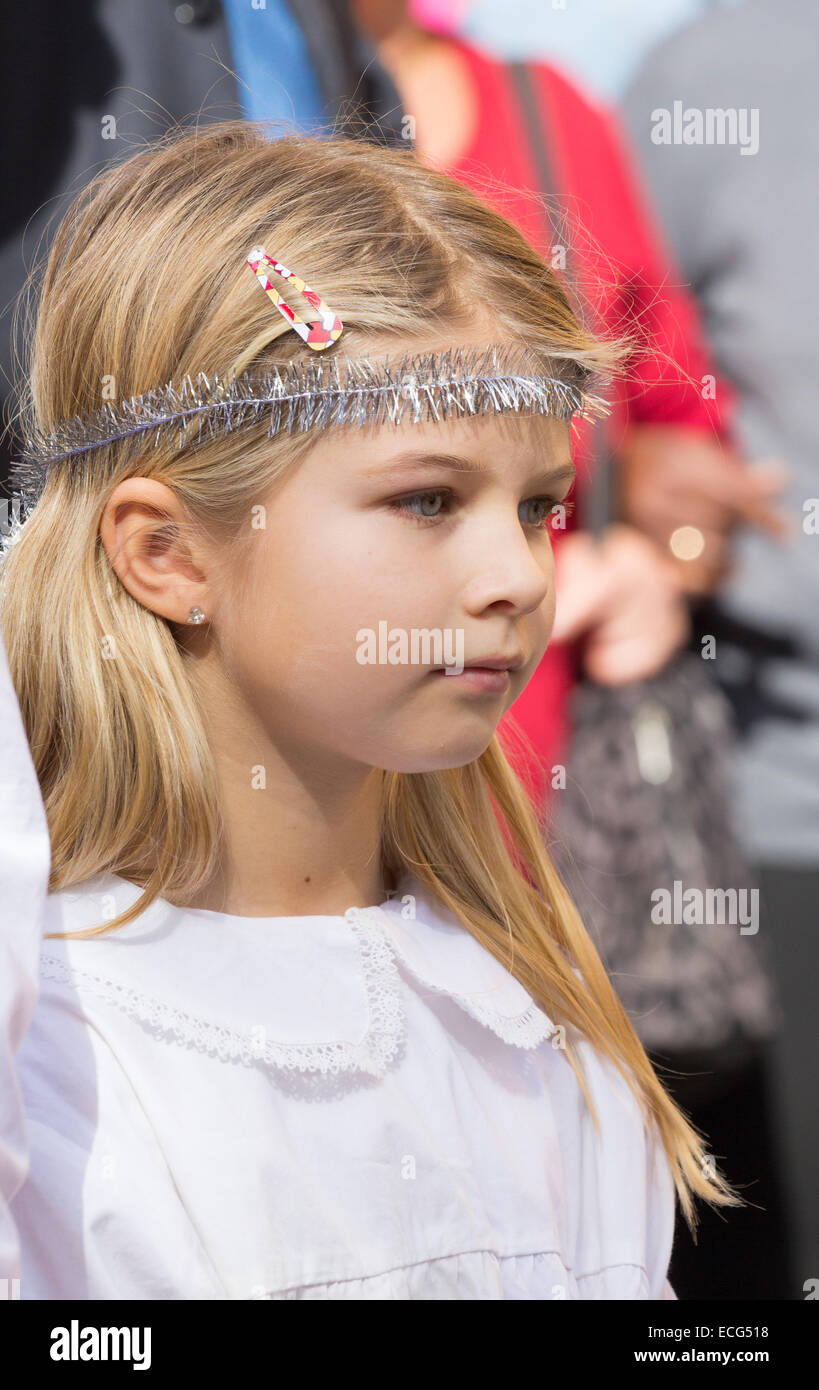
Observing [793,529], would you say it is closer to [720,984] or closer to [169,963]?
[720,984]

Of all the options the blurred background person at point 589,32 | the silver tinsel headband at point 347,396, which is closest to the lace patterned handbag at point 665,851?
the blurred background person at point 589,32

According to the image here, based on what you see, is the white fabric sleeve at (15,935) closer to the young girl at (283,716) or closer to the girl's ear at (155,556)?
the young girl at (283,716)

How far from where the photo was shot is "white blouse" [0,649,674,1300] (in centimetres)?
66

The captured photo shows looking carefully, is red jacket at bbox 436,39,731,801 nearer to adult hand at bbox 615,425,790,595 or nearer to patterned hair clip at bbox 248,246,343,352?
adult hand at bbox 615,425,790,595

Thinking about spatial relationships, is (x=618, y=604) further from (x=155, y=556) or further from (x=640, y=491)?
(x=155, y=556)

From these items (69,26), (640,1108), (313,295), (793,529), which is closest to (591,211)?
(793,529)

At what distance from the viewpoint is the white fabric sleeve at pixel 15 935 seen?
59cm

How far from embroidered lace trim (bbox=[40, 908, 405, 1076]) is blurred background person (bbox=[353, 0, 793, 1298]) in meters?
0.60

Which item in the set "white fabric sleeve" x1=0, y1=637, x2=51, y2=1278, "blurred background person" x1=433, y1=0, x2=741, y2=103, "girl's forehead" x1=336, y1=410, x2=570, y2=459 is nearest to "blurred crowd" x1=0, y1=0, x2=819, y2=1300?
"blurred background person" x1=433, y1=0, x2=741, y2=103

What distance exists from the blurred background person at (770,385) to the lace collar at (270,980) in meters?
0.80

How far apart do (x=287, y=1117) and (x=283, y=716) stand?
0.76ft

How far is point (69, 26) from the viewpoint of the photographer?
3.90ft

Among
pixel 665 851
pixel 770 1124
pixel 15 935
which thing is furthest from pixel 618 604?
pixel 15 935

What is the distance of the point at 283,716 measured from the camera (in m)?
0.80
